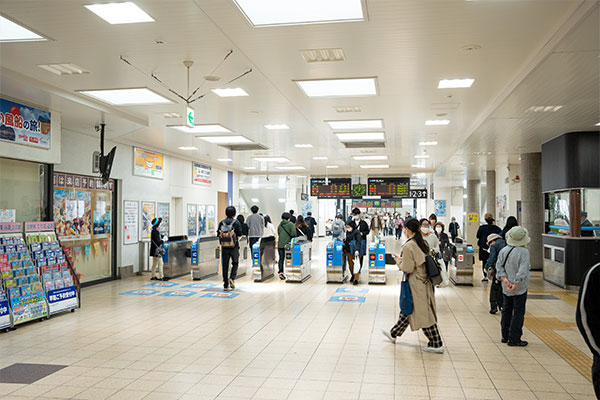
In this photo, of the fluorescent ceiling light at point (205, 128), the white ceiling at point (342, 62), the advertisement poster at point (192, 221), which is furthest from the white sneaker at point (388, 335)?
the advertisement poster at point (192, 221)

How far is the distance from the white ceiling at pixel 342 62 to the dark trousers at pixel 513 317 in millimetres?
2748

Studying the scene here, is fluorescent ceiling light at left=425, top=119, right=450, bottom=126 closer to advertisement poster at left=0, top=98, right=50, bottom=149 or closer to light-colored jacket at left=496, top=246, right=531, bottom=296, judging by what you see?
light-colored jacket at left=496, top=246, right=531, bottom=296

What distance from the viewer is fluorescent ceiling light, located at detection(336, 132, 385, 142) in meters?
11.3

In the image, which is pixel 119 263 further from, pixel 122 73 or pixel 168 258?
pixel 122 73

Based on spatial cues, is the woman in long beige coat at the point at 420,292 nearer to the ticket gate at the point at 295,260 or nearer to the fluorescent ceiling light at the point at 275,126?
the fluorescent ceiling light at the point at 275,126

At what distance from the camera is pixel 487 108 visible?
8695mm

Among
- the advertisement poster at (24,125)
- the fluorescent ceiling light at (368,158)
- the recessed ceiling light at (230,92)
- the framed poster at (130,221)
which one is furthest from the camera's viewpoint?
the fluorescent ceiling light at (368,158)

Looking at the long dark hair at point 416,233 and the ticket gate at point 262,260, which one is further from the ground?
the long dark hair at point 416,233

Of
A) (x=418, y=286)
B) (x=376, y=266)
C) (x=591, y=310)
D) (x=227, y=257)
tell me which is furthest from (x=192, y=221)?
(x=591, y=310)

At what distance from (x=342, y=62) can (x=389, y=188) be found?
41.3 feet

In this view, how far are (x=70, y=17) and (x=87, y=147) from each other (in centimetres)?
656

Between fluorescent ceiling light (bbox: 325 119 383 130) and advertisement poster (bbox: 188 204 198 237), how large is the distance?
22.9 ft

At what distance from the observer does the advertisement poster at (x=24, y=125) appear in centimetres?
721

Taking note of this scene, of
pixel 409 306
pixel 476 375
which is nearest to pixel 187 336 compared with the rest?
pixel 409 306
